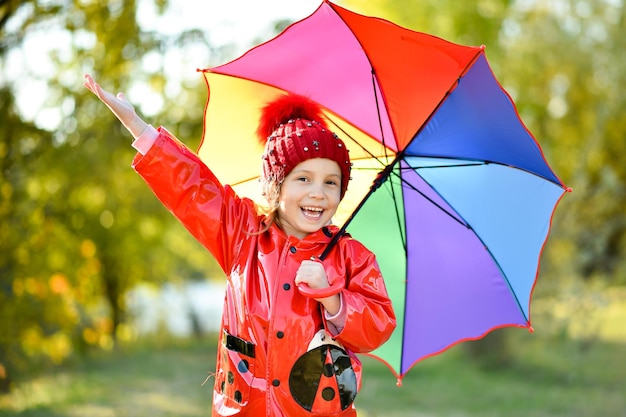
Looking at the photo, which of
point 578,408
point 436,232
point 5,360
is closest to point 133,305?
point 5,360

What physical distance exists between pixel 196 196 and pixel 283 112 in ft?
1.52

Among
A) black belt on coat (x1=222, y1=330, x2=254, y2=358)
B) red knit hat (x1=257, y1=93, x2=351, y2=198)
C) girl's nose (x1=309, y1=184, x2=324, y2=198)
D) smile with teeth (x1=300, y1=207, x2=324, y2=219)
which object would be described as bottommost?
black belt on coat (x1=222, y1=330, x2=254, y2=358)

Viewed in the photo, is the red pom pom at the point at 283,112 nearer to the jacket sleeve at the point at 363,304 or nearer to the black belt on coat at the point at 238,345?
the jacket sleeve at the point at 363,304

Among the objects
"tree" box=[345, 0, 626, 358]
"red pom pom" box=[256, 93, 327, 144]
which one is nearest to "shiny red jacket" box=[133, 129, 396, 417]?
"red pom pom" box=[256, 93, 327, 144]

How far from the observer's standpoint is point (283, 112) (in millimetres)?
2717

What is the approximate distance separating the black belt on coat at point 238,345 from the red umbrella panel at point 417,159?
0.62 meters

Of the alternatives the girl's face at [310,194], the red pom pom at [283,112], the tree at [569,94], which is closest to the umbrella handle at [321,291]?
the girl's face at [310,194]

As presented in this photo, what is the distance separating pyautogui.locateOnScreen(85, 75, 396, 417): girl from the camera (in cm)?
235

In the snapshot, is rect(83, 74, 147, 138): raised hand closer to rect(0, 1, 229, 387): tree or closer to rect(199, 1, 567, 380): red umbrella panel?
rect(199, 1, 567, 380): red umbrella panel

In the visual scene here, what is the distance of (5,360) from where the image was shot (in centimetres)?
575

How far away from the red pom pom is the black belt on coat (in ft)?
Result: 2.46

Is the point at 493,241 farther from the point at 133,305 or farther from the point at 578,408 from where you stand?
the point at 133,305

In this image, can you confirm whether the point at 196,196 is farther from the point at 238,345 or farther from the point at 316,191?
the point at 238,345

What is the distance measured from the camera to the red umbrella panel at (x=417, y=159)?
2.73 meters
